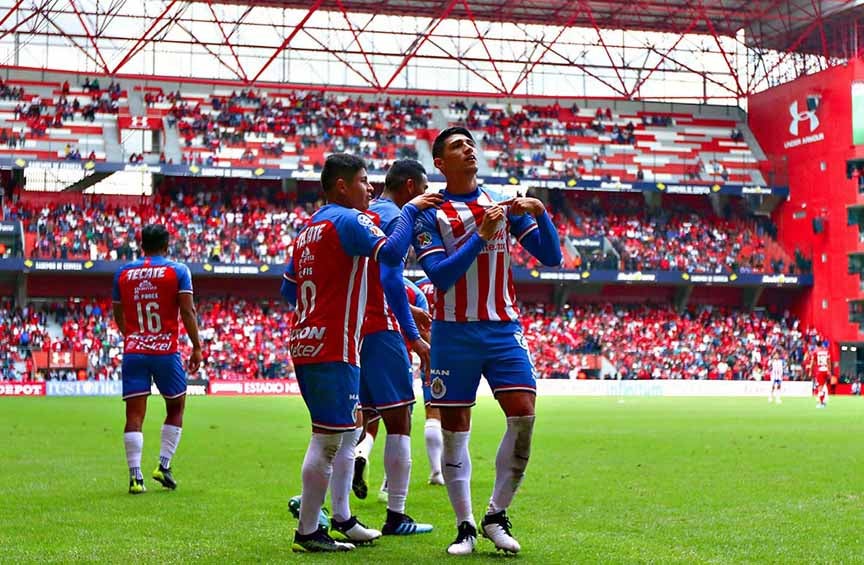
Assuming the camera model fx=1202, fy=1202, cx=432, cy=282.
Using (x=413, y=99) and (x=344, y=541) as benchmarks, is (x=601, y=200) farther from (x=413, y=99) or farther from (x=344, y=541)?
(x=344, y=541)

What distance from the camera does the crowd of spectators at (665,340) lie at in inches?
2051

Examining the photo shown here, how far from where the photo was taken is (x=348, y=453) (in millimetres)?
8016

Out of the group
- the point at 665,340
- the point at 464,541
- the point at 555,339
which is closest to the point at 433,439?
the point at 464,541

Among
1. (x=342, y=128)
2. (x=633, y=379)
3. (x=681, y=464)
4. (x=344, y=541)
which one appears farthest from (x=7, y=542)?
(x=342, y=128)

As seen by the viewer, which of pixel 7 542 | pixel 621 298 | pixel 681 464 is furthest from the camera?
pixel 621 298

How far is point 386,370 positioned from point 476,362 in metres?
1.39

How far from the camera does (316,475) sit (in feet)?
24.2

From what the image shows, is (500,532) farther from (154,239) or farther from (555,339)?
(555,339)

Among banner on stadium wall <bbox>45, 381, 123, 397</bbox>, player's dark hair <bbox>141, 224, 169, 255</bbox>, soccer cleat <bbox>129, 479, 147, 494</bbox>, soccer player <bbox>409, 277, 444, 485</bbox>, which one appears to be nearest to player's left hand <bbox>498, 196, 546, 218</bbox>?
soccer player <bbox>409, 277, 444, 485</bbox>

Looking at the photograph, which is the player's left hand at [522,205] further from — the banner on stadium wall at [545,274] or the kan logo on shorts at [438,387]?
the banner on stadium wall at [545,274]

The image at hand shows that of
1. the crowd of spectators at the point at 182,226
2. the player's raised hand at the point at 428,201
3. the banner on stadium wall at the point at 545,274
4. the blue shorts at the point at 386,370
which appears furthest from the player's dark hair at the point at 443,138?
the crowd of spectators at the point at 182,226

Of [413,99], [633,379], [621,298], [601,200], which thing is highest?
[413,99]

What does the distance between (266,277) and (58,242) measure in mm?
9085

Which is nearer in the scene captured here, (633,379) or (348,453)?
(348,453)
